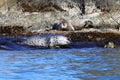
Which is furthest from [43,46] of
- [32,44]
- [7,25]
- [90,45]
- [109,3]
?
[109,3]

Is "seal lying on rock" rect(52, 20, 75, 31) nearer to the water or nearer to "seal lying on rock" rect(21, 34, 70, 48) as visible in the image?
"seal lying on rock" rect(21, 34, 70, 48)

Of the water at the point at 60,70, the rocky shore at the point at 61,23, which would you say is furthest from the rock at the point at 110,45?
the water at the point at 60,70

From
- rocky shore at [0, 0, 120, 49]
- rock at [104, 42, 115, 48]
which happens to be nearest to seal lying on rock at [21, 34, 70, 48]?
rocky shore at [0, 0, 120, 49]

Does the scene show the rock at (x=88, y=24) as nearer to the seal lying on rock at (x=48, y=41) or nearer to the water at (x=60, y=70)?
the seal lying on rock at (x=48, y=41)

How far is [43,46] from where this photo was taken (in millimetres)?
23031

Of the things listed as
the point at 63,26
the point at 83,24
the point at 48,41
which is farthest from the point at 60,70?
the point at 83,24

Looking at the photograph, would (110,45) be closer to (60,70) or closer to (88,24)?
(88,24)

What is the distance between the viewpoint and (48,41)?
2341cm

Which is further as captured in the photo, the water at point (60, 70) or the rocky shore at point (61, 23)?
the rocky shore at point (61, 23)

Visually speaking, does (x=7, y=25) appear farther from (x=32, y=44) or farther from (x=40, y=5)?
(x=32, y=44)

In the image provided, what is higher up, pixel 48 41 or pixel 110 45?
pixel 48 41

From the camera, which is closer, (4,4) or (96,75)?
(96,75)

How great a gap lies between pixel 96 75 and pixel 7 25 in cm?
1931

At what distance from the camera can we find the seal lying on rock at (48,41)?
2316cm
